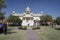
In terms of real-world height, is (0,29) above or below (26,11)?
below

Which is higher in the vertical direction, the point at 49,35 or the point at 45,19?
the point at 45,19

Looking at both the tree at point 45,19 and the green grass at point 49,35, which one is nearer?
the green grass at point 49,35

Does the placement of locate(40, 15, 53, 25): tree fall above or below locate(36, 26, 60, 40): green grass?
above

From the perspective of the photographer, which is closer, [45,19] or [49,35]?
[49,35]

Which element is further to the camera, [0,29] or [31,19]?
[31,19]

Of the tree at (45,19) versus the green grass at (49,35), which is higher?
the tree at (45,19)

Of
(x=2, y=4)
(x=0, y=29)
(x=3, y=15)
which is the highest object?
(x=2, y=4)

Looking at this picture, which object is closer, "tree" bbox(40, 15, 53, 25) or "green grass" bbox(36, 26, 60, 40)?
"green grass" bbox(36, 26, 60, 40)

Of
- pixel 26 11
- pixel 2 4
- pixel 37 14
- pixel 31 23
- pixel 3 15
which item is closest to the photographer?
pixel 2 4

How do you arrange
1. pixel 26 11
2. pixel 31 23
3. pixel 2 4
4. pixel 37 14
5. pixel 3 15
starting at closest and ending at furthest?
pixel 2 4, pixel 3 15, pixel 31 23, pixel 26 11, pixel 37 14

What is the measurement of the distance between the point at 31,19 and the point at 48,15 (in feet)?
43.4

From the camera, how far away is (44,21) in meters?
100

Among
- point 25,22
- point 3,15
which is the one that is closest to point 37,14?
point 25,22

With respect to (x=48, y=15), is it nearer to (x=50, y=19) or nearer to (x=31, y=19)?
(x=50, y=19)
